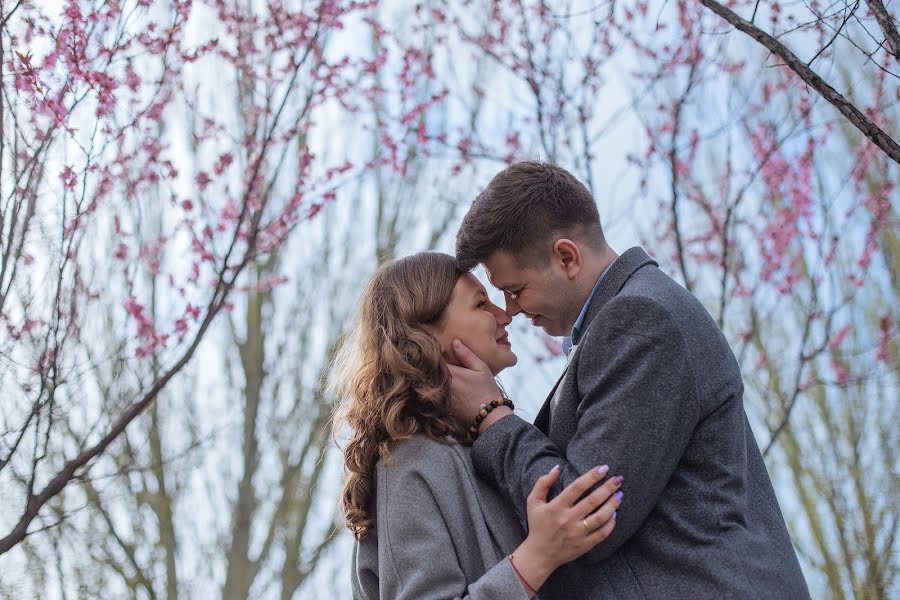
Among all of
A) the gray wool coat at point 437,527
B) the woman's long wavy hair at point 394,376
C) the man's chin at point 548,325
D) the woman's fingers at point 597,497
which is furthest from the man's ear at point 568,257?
the woman's fingers at point 597,497

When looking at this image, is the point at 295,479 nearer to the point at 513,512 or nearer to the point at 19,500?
the point at 19,500

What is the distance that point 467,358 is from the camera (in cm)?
207

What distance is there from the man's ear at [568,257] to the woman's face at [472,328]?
218mm

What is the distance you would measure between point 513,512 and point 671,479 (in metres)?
0.38

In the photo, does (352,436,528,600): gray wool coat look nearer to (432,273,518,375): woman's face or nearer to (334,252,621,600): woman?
(334,252,621,600): woman

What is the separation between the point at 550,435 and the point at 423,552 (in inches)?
13.1

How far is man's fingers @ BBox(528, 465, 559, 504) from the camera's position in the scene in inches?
64.7

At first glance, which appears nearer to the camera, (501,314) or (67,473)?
(501,314)

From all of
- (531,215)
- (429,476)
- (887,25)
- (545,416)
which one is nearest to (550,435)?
(545,416)

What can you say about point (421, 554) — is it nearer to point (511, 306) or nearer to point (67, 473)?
point (511, 306)

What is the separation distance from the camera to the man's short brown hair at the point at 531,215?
202cm

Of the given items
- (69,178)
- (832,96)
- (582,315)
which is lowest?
(582,315)

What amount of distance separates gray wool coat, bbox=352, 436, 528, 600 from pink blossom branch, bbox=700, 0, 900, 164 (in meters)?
1.05

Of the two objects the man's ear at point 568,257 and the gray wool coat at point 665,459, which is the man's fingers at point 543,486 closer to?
the gray wool coat at point 665,459
